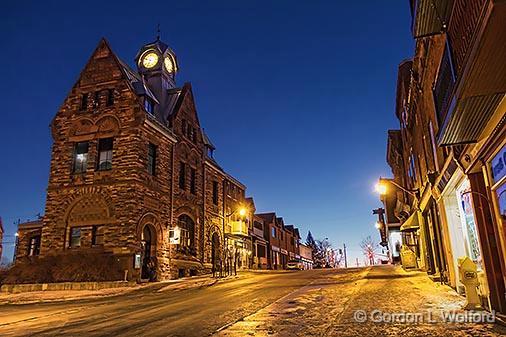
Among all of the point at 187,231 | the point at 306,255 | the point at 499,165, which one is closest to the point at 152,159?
the point at 187,231

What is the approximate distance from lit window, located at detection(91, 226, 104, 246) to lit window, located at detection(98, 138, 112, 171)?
3945 mm

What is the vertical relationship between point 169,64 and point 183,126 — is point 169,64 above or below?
above

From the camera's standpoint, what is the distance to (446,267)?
1505 cm

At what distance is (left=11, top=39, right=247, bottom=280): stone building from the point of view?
25203mm

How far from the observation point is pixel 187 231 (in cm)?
3198

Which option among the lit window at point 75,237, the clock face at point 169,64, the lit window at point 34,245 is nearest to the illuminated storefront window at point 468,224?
the lit window at point 75,237

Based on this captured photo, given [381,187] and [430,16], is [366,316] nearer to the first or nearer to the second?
[430,16]

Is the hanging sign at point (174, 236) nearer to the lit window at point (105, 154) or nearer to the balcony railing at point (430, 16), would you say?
the lit window at point (105, 154)

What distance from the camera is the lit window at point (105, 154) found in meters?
26.7

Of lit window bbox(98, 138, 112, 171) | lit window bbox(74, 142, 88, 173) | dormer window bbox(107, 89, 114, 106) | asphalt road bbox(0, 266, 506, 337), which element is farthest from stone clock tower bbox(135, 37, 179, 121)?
asphalt road bbox(0, 266, 506, 337)

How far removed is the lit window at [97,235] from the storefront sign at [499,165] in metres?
22.5

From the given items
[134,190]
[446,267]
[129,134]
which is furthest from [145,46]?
[446,267]

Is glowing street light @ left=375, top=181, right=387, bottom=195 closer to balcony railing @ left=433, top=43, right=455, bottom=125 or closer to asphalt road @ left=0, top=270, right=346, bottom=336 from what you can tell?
balcony railing @ left=433, top=43, right=455, bottom=125

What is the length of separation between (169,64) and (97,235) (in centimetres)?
1855
